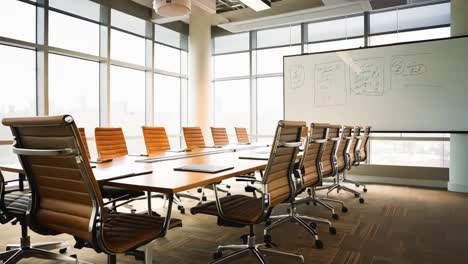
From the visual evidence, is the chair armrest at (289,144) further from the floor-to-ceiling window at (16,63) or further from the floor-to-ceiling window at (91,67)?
the floor-to-ceiling window at (16,63)

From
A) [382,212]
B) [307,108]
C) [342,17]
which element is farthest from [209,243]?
[342,17]

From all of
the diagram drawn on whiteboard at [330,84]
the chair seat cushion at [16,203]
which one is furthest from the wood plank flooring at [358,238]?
the diagram drawn on whiteboard at [330,84]

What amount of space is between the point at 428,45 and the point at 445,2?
1070mm

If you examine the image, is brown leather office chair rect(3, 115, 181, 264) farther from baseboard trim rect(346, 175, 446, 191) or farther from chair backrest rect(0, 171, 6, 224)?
baseboard trim rect(346, 175, 446, 191)

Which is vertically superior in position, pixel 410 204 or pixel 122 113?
pixel 122 113

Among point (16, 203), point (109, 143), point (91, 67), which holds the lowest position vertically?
point (16, 203)

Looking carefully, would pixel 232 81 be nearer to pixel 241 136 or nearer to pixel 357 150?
pixel 241 136

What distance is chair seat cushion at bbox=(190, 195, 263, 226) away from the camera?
2.11 meters

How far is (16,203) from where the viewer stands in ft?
7.43

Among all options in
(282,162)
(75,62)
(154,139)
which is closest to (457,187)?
(282,162)

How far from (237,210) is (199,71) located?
5775 mm

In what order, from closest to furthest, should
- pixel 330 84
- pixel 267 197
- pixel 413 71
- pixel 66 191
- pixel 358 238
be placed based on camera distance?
pixel 66 191, pixel 267 197, pixel 358 238, pixel 413 71, pixel 330 84

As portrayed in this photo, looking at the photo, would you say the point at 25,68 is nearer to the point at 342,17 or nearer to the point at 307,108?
the point at 307,108

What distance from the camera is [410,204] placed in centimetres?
449
